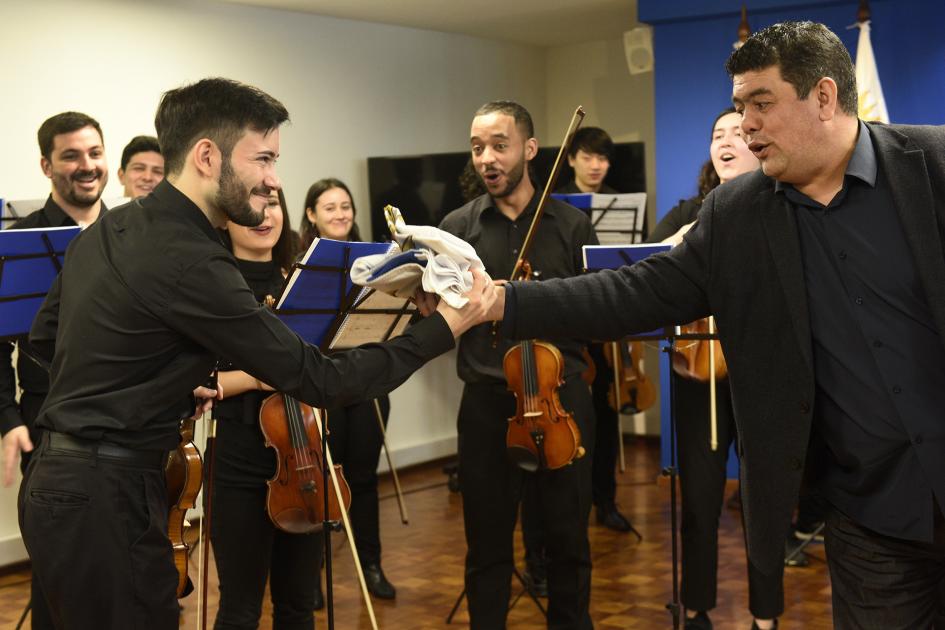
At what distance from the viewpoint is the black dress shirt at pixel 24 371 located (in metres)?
3.59

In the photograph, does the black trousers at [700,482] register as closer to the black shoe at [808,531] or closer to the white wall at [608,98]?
the black shoe at [808,531]

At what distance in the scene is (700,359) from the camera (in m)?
3.99

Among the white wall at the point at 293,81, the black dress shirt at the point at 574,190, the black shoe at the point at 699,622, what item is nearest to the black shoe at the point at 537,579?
the black shoe at the point at 699,622

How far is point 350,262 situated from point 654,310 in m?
0.86

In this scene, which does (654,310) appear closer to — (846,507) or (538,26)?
(846,507)

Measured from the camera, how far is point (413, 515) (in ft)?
20.8

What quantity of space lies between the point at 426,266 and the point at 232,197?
0.46m

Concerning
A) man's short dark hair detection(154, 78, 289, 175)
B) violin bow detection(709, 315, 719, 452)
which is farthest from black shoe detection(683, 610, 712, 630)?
man's short dark hair detection(154, 78, 289, 175)

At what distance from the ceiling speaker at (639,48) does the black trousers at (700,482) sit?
400 cm

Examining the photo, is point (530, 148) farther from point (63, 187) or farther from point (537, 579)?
point (537, 579)

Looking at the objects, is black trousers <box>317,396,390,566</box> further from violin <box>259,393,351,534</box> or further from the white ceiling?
the white ceiling

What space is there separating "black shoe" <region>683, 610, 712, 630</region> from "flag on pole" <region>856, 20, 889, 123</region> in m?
3.03

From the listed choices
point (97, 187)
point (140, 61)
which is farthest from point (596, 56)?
point (97, 187)

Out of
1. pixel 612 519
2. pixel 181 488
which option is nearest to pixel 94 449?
pixel 181 488
